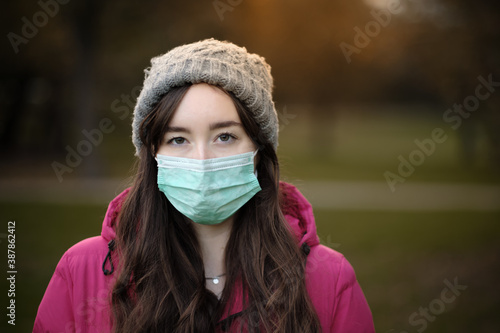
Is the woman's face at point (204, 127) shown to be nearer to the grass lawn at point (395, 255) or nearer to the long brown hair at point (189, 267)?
the long brown hair at point (189, 267)

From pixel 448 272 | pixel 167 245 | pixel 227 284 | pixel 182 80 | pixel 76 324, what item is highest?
pixel 182 80

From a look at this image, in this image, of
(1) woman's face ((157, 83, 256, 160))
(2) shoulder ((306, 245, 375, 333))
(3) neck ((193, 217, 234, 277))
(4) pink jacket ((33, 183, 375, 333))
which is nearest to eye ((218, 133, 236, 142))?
(1) woman's face ((157, 83, 256, 160))

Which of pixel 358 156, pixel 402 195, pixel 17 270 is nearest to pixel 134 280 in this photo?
pixel 17 270

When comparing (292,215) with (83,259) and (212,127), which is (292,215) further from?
(83,259)

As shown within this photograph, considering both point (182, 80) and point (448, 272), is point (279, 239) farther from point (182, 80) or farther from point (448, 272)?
point (448, 272)

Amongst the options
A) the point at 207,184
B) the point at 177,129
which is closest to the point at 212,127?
the point at 177,129

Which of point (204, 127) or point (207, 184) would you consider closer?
point (204, 127)

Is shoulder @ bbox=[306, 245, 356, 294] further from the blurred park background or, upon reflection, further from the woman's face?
the blurred park background

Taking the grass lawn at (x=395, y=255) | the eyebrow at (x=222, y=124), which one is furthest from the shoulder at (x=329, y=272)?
the grass lawn at (x=395, y=255)

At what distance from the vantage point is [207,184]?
8.23ft

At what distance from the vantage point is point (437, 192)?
45.8 ft

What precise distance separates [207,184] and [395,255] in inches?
275

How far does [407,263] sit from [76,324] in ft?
22.8

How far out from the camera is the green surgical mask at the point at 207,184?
2.49 m
